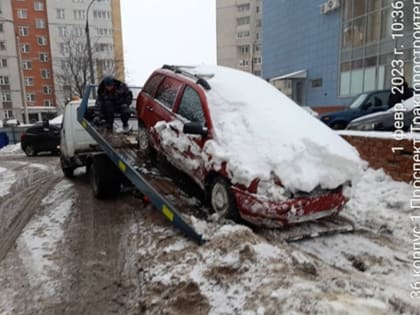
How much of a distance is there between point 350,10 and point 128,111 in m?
18.2

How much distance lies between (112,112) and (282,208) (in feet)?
15.7

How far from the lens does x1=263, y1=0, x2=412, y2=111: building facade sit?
18.1 m

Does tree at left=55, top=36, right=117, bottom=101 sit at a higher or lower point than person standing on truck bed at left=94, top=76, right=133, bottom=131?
higher

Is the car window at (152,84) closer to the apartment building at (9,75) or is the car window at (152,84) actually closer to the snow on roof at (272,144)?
the snow on roof at (272,144)

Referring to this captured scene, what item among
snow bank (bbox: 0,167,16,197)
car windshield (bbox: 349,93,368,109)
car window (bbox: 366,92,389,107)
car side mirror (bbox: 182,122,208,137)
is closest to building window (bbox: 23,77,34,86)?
snow bank (bbox: 0,167,16,197)

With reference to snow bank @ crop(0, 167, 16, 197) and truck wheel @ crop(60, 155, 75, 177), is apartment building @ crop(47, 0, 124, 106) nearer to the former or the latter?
snow bank @ crop(0, 167, 16, 197)

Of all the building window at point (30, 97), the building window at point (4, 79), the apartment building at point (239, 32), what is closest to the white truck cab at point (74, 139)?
the building window at point (4, 79)

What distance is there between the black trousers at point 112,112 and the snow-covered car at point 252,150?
213 centimetres

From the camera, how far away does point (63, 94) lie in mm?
54781

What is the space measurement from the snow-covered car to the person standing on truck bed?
206 centimetres

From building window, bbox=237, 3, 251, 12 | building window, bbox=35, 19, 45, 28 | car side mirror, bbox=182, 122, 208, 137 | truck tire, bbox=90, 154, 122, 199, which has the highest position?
building window, bbox=237, 3, 251, 12

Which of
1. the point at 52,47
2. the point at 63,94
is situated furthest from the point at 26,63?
the point at 63,94

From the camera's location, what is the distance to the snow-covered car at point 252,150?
3898mm

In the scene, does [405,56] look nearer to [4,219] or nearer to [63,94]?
[4,219]
